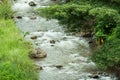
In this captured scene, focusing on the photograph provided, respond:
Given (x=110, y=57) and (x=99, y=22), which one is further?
(x=99, y=22)

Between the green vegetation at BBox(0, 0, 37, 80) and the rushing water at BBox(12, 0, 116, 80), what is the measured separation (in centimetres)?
106

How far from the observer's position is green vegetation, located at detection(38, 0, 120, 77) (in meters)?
14.3

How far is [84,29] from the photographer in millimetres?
20562

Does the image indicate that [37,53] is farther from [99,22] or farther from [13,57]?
[99,22]

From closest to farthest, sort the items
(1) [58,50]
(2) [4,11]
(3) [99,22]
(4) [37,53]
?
(4) [37,53]
(3) [99,22]
(1) [58,50]
(2) [4,11]

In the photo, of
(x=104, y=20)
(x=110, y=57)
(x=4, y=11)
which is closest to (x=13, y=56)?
(x=110, y=57)

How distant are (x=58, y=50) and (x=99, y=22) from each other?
2605 mm

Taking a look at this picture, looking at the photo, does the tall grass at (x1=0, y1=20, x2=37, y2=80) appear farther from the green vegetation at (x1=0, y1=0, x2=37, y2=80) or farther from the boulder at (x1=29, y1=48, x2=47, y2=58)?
the boulder at (x1=29, y1=48, x2=47, y2=58)

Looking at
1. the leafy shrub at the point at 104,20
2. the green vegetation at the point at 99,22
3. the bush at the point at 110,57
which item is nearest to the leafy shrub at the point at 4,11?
the green vegetation at the point at 99,22

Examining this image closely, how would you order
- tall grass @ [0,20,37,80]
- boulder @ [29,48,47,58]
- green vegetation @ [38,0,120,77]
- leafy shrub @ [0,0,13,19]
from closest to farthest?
1. tall grass @ [0,20,37,80]
2. green vegetation @ [38,0,120,77]
3. boulder @ [29,48,47,58]
4. leafy shrub @ [0,0,13,19]

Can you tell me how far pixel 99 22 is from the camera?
17.5 metres

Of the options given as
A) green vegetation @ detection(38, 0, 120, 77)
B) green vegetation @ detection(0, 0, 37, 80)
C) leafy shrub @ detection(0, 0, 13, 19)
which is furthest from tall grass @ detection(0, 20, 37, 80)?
green vegetation @ detection(38, 0, 120, 77)

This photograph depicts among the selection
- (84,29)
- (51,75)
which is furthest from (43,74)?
(84,29)

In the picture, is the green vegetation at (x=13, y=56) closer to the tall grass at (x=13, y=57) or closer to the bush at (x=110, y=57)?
the tall grass at (x=13, y=57)
